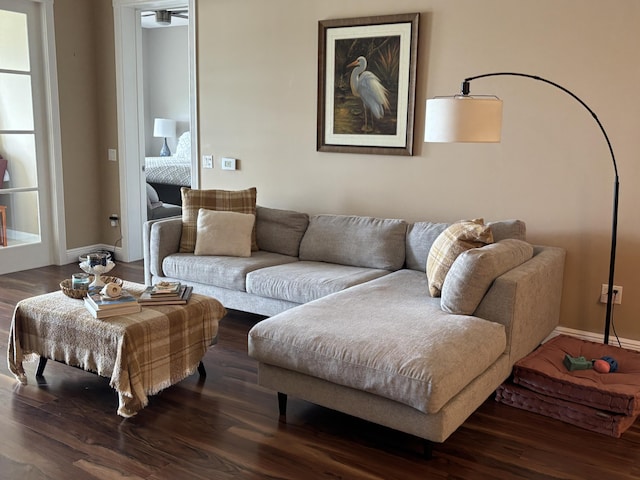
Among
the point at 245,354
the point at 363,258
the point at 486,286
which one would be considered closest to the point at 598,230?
the point at 486,286

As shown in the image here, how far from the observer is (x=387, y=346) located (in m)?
2.59

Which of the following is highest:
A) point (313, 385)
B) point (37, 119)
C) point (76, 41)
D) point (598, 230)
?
point (76, 41)

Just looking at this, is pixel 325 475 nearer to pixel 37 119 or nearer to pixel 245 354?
pixel 245 354

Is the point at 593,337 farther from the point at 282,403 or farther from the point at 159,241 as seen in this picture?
the point at 159,241

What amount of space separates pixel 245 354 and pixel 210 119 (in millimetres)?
2396

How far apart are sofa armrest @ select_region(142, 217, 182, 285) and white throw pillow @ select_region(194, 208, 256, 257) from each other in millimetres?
173

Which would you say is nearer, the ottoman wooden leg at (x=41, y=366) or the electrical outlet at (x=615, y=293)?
the ottoman wooden leg at (x=41, y=366)

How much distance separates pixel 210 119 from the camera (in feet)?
17.4

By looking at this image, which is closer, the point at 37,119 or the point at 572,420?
the point at 572,420

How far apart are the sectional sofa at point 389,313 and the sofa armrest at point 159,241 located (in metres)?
0.02

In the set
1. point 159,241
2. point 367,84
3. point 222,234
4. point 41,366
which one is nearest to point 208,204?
point 222,234

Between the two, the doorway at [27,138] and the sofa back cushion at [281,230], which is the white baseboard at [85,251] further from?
the sofa back cushion at [281,230]

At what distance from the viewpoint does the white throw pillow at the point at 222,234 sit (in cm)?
441

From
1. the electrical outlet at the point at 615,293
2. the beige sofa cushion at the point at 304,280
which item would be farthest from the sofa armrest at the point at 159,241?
the electrical outlet at the point at 615,293
